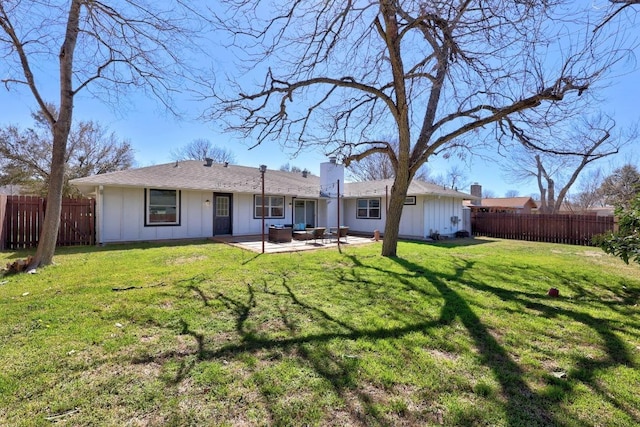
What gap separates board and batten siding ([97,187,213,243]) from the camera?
36.7 ft

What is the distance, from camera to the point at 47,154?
1912 centimetres

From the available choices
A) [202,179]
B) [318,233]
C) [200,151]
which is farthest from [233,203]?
[200,151]

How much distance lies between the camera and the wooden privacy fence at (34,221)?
32.1ft

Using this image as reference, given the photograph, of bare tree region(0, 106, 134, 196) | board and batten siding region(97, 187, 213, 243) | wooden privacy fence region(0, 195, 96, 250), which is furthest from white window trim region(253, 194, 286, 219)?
bare tree region(0, 106, 134, 196)

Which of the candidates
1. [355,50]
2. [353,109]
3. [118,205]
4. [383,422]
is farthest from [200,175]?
[383,422]

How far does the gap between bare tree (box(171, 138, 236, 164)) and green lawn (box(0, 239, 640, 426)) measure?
29.6m

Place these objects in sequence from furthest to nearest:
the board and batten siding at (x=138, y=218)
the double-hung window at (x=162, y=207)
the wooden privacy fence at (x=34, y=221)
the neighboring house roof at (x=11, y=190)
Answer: the neighboring house roof at (x=11, y=190)
the double-hung window at (x=162, y=207)
the board and batten siding at (x=138, y=218)
the wooden privacy fence at (x=34, y=221)

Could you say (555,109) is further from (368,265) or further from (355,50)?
(368,265)

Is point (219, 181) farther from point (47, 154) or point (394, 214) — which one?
point (47, 154)

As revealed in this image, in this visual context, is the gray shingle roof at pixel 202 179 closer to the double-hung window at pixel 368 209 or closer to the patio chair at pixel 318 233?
the double-hung window at pixel 368 209

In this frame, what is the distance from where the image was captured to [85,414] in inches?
84.5

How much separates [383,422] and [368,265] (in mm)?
5600

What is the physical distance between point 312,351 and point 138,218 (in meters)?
11.3

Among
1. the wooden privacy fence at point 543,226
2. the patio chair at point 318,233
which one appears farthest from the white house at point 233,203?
the wooden privacy fence at point 543,226
